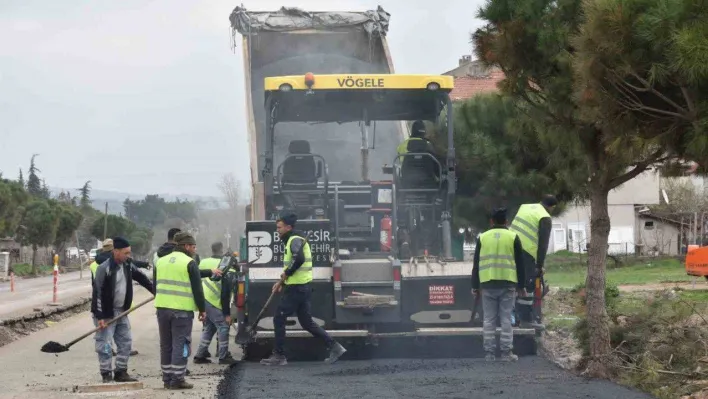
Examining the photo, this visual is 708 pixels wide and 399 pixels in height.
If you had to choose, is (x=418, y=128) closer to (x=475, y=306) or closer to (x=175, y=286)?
(x=475, y=306)

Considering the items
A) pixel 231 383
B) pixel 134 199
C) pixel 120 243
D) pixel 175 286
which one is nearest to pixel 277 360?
pixel 231 383

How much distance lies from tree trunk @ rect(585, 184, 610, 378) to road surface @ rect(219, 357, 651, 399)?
26 cm

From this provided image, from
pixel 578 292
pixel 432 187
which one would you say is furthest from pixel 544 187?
pixel 432 187

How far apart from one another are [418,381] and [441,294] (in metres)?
2.01

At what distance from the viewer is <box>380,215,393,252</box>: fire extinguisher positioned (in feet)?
36.4

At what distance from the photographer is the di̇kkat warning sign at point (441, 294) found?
10.5 meters

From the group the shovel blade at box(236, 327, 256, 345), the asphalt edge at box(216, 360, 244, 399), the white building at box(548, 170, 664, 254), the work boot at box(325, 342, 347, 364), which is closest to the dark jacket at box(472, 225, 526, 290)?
the work boot at box(325, 342, 347, 364)

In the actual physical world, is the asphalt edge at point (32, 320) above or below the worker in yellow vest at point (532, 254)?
below

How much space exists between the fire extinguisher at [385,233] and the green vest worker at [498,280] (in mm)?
1174

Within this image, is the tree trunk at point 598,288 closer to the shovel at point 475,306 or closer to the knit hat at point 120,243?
the shovel at point 475,306

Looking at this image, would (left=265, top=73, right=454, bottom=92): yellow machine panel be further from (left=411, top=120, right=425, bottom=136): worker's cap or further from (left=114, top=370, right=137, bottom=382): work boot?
(left=114, top=370, right=137, bottom=382): work boot

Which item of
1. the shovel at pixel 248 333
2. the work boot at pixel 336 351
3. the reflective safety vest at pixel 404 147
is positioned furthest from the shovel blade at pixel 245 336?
the reflective safety vest at pixel 404 147

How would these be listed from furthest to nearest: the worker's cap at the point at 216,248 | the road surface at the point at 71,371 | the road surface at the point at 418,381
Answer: the worker's cap at the point at 216,248, the road surface at the point at 71,371, the road surface at the point at 418,381

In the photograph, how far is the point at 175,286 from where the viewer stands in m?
9.10
